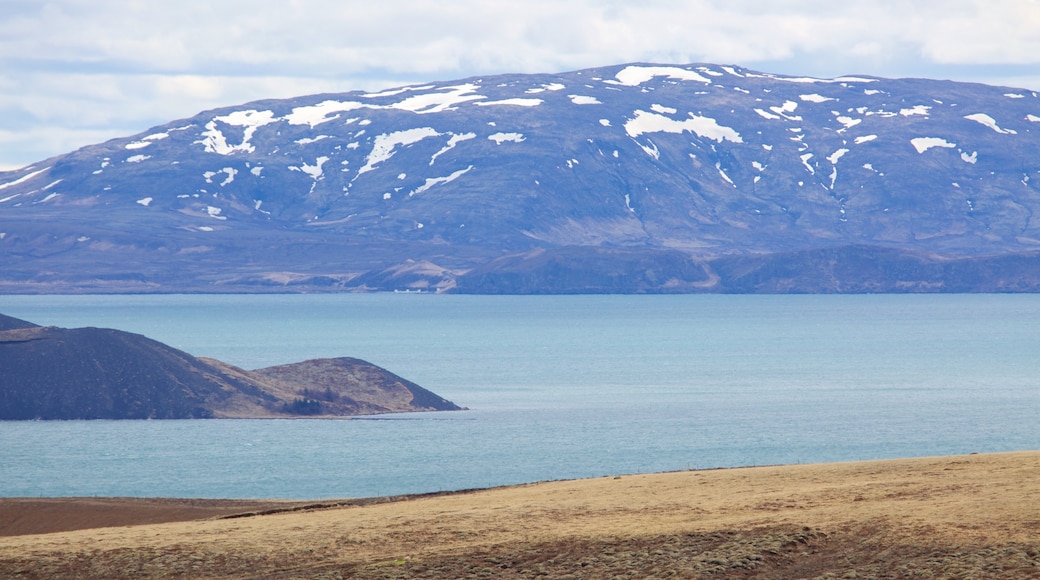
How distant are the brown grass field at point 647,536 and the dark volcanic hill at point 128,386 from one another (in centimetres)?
4856

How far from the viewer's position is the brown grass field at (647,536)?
22.3m

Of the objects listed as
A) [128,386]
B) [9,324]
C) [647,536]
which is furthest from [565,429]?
[647,536]

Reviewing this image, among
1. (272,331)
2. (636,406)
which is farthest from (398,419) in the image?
(272,331)

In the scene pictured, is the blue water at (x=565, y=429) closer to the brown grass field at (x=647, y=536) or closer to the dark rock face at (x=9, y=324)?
→ the dark rock face at (x=9, y=324)

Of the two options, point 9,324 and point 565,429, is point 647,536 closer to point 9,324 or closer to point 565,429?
point 565,429

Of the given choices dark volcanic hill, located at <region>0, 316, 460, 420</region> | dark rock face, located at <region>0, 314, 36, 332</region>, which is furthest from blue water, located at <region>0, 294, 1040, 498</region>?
dark rock face, located at <region>0, 314, 36, 332</region>

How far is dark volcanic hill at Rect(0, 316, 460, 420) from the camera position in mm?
76625

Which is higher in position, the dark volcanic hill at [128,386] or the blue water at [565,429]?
the dark volcanic hill at [128,386]

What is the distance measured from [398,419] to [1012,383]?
50.1m

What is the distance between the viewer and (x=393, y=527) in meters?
27.1

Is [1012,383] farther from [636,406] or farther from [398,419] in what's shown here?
[398,419]

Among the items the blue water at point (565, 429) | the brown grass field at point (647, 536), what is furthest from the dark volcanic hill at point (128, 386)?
the brown grass field at point (647, 536)

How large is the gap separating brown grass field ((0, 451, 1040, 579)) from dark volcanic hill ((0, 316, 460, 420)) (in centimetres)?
4856

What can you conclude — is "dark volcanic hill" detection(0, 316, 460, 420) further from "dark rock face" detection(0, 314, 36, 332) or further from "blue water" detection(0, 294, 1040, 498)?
"blue water" detection(0, 294, 1040, 498)
